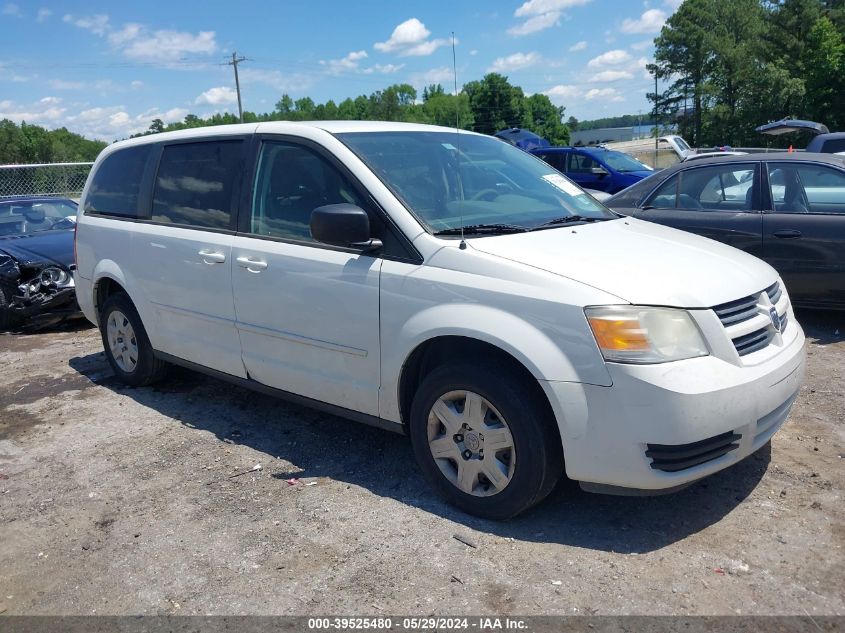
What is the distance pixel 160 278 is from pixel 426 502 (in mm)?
2464

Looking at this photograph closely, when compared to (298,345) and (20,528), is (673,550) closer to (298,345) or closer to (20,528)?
(298,345)

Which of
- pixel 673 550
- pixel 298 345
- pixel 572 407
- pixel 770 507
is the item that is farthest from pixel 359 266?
pixel 770 507

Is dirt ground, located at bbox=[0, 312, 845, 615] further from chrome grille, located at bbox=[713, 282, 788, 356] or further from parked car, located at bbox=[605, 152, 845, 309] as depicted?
parked car, located at bbox=[605, 152, 845, 309]

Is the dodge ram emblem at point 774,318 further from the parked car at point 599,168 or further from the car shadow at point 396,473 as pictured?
the parked car at point 599,168

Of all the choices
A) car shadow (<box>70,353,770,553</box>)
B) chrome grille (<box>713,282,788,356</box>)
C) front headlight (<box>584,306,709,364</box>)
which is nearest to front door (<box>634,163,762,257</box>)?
car shadow (<box>70,353,770,553</box>)

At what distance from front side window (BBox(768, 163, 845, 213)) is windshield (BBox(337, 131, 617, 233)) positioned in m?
2.67

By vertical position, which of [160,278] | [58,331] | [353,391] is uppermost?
[160,278]

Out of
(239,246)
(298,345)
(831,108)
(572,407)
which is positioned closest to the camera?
(572,407)

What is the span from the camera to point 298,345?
12.9 feet

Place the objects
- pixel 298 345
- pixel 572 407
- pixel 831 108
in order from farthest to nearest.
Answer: pixel 831 108
pixel 298 345
pixel 572 407

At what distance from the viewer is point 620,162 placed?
55.0 ft

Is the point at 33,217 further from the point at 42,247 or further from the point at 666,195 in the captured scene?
the point at 666,195

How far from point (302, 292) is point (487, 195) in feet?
3.74

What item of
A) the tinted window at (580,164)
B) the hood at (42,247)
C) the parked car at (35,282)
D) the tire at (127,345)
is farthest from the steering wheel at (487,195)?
the tinted window at (580,164)
